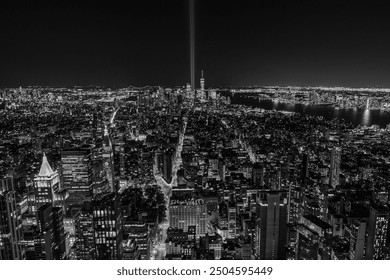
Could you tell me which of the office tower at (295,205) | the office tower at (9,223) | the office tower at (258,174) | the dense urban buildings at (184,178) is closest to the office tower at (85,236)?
the dense urban buildings at (184,178)

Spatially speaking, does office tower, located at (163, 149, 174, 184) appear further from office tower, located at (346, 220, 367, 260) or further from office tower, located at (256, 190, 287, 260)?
office tower, located at (346, 220, 367, 260)

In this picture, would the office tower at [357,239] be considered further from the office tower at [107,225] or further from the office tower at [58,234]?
the office tower at [58,234]

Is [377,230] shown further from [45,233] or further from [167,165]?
[167,165]

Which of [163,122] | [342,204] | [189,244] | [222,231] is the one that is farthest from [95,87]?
[163,122]

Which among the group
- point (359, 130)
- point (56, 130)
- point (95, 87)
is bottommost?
point (359, 130)

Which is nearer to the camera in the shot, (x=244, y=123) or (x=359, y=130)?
(x=359, y=130)

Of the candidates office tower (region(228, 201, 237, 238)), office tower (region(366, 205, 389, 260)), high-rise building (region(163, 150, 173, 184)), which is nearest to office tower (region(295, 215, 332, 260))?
office tower (region(366, 205, 389, 260))

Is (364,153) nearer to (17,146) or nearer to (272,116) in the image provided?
(272,116)
